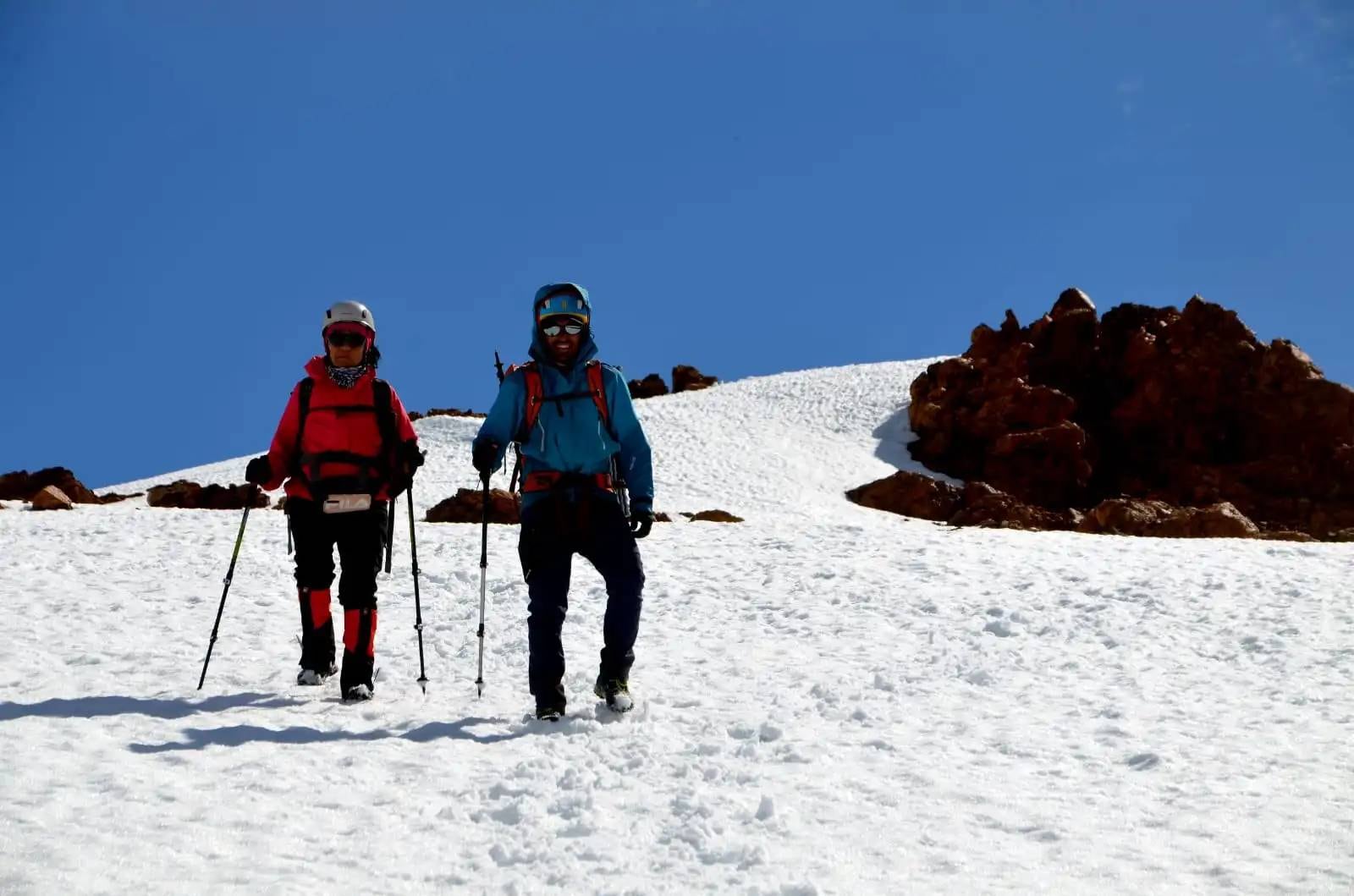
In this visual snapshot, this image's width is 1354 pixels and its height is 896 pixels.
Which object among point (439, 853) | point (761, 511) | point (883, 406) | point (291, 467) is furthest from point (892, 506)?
point (439, 853)

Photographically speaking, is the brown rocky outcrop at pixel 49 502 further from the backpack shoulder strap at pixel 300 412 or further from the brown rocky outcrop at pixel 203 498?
the backpack shoulder strap at pixel 300 412

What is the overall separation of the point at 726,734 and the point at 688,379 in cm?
5564

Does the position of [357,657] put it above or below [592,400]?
below

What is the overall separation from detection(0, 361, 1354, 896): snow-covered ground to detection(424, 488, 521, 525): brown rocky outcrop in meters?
4.79

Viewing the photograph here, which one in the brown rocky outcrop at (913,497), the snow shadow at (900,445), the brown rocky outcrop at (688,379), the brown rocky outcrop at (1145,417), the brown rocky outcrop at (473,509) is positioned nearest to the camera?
the brown rocky outcrop at (473,509)

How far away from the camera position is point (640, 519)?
6.82m

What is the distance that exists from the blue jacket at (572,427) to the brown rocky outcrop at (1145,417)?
3261 centimetres

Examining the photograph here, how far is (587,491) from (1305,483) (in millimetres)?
39531

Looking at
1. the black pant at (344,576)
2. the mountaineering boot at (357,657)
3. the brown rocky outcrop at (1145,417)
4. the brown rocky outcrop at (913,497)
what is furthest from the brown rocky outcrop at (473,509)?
the brown rocky outcrop at (1145,417)

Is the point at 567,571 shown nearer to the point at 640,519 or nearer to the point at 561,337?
the point at 640,519

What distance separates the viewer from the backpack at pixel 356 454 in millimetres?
7203

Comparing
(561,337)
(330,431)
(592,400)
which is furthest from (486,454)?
(330,431)

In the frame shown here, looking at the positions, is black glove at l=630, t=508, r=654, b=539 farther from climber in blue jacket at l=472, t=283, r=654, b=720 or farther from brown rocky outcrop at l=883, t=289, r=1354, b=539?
brown rocky outcrop at l=883, t=289, r=1354, b=539

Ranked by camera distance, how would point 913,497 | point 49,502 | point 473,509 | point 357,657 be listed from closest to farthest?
point 357,657 → point 473,509 → point 49,502 → point 913,497
